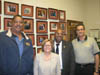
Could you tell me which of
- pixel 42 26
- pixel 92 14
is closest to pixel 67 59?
pixel 42 26

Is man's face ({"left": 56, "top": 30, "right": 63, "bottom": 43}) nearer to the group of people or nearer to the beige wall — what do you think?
the group of people

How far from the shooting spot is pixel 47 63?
225 cm

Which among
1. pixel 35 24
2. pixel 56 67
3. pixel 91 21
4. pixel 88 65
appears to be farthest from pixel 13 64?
pixel 91 21

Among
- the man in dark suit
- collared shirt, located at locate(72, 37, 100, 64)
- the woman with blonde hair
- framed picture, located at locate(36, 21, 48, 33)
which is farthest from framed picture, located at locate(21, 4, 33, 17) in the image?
collared shirt, located at locate(72, 37, 100, 64)

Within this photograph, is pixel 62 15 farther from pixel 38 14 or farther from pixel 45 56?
pixel 45 56

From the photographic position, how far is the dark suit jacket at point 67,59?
2549 mm

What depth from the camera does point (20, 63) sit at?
2.05 meters

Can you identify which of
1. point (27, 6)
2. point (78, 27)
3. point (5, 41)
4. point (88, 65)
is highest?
point (27, 6)

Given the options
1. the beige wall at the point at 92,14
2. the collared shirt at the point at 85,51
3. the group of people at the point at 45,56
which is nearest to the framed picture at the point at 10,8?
the group of people at the point at 45,56

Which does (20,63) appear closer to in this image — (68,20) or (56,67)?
(56,67)

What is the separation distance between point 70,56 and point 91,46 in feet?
1.71

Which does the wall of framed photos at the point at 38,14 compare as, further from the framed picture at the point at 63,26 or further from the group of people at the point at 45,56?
the group of people at the point at 45,56

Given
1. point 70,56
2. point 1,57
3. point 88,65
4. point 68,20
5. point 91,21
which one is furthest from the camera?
point 91,21

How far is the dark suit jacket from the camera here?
2.55 metres
